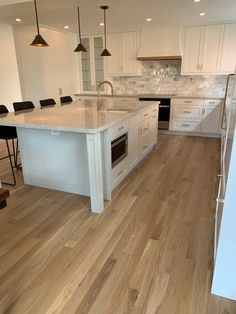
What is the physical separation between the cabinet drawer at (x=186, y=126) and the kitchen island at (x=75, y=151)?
2.36 m

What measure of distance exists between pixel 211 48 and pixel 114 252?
4.66m

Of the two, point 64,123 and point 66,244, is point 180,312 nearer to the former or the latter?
point 66,244

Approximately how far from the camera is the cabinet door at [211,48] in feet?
15.4

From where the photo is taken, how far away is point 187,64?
5066mm

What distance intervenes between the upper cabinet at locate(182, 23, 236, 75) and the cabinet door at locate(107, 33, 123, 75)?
1.54 metres

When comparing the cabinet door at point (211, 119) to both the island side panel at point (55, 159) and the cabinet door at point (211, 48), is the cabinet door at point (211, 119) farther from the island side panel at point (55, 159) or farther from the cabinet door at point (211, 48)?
the island side panel at point (55, 159)

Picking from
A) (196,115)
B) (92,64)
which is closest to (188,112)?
(196,115)

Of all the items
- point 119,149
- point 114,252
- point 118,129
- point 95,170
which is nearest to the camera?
point 114,252

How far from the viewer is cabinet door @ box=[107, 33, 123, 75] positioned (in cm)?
552

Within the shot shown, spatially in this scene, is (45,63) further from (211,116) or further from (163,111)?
(211,116)

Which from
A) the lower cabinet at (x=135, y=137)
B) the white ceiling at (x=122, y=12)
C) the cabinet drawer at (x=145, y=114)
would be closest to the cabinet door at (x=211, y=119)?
the lower cabinet at (x=135, y=137)

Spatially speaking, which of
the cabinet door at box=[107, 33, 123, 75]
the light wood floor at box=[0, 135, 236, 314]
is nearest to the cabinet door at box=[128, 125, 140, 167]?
the light wood floor at box=[0, 135, 236, 314]

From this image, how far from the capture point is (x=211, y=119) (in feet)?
16.3

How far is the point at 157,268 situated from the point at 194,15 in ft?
14.2
